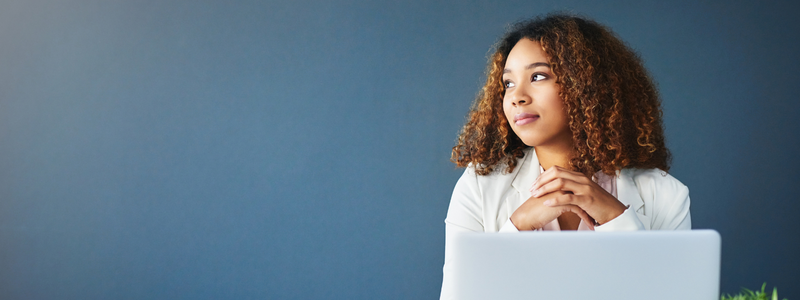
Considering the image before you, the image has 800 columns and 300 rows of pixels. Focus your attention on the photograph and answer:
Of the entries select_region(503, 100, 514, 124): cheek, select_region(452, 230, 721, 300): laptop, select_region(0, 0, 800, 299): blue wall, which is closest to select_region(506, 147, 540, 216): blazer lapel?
select_region(503, 100, 514, 124): cheek

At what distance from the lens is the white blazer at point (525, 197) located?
1356mm

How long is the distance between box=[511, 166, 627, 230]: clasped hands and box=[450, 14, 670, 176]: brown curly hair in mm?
204

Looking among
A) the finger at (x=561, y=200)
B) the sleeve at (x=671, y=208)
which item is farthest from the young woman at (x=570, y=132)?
the finger at (x=561, y=200)

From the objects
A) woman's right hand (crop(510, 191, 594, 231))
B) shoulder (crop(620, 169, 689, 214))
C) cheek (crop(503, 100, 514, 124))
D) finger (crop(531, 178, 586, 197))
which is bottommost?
woman's right hand (crop(510, 191, 594, 231))

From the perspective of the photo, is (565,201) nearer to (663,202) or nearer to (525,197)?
(525,197)

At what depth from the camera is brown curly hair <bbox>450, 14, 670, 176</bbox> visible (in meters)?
1.34

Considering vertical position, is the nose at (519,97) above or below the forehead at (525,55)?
below

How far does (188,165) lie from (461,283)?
6.89 ft

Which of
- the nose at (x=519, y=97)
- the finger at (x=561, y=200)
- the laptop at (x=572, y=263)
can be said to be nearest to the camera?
the laptop at (x=572, y=263)

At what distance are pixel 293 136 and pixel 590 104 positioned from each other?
4.91ft

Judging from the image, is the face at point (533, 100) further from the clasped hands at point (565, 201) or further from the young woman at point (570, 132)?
the clasped hands at point (565, 201)

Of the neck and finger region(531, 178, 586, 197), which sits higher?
the neck

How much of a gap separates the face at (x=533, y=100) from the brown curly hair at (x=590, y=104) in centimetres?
2

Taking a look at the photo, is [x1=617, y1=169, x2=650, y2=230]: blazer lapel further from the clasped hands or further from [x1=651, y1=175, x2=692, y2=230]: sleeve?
the clasped hands
